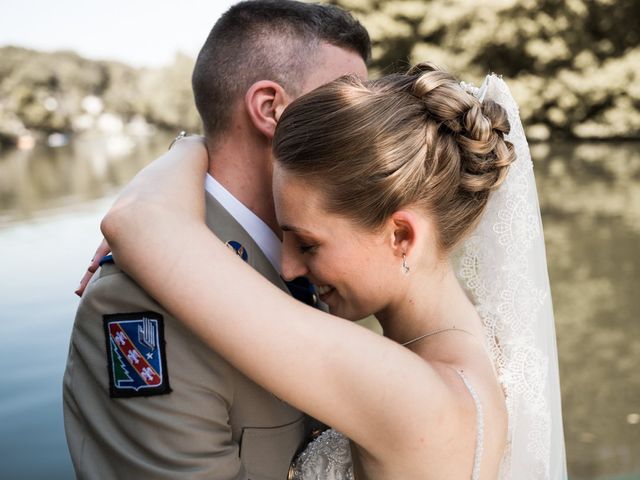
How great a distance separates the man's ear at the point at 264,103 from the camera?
70.9 inches

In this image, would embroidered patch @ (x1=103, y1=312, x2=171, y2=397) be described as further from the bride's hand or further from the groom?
the bride's hand

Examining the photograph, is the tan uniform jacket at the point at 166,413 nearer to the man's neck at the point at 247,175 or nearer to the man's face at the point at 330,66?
the man's neck at the point at 247,175

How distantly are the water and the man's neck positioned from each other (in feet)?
11.8

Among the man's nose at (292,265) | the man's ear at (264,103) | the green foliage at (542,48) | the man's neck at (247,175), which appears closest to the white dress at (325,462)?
the man's nose at (292,265)

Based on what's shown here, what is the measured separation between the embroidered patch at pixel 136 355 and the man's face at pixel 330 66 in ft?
2.64

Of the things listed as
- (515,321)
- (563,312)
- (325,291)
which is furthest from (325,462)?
(563,312)

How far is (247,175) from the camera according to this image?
1835mm

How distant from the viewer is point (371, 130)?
4.72 feet

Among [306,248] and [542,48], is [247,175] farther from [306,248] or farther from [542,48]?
[542,48]

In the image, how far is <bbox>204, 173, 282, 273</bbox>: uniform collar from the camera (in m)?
1.76

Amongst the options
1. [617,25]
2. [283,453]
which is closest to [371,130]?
[283,453]

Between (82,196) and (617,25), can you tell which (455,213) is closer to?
(82,196)

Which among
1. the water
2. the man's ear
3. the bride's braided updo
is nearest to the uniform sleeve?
the bride's braided updo

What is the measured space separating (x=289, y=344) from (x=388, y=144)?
19.4 inches
